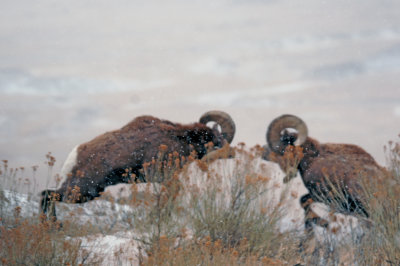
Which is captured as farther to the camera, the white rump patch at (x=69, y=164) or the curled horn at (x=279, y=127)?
the curled horn at (x=279, y=127)

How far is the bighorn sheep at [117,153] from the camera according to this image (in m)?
11.3

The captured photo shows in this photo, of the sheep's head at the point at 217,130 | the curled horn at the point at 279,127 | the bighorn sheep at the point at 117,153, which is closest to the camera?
the bighorn sheep at the point at 117,153

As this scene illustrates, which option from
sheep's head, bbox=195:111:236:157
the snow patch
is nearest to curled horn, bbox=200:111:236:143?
sheep's head, bbox=195:111:236:157

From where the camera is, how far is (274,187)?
8859mm

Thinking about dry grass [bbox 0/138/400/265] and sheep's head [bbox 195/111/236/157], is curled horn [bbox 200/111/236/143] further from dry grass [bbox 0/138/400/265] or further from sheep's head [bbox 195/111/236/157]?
dry grass [bbox 0/138/400/265]

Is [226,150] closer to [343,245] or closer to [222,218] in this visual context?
[222,218]

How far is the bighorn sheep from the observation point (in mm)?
11312

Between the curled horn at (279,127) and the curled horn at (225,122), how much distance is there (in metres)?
1.09

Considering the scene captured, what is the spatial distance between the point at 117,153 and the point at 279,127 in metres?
4.16

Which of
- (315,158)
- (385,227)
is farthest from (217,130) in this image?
(385,227)

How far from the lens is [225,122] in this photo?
41.9 ft

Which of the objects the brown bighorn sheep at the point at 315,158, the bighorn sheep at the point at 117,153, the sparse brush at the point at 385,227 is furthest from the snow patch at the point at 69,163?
the sparse brush at the point at 385,227

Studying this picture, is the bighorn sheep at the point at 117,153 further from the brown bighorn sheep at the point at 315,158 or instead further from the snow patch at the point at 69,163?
the brown bighorn sheep at the point at 315,158

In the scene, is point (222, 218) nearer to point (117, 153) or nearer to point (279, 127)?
point (117, 153)
